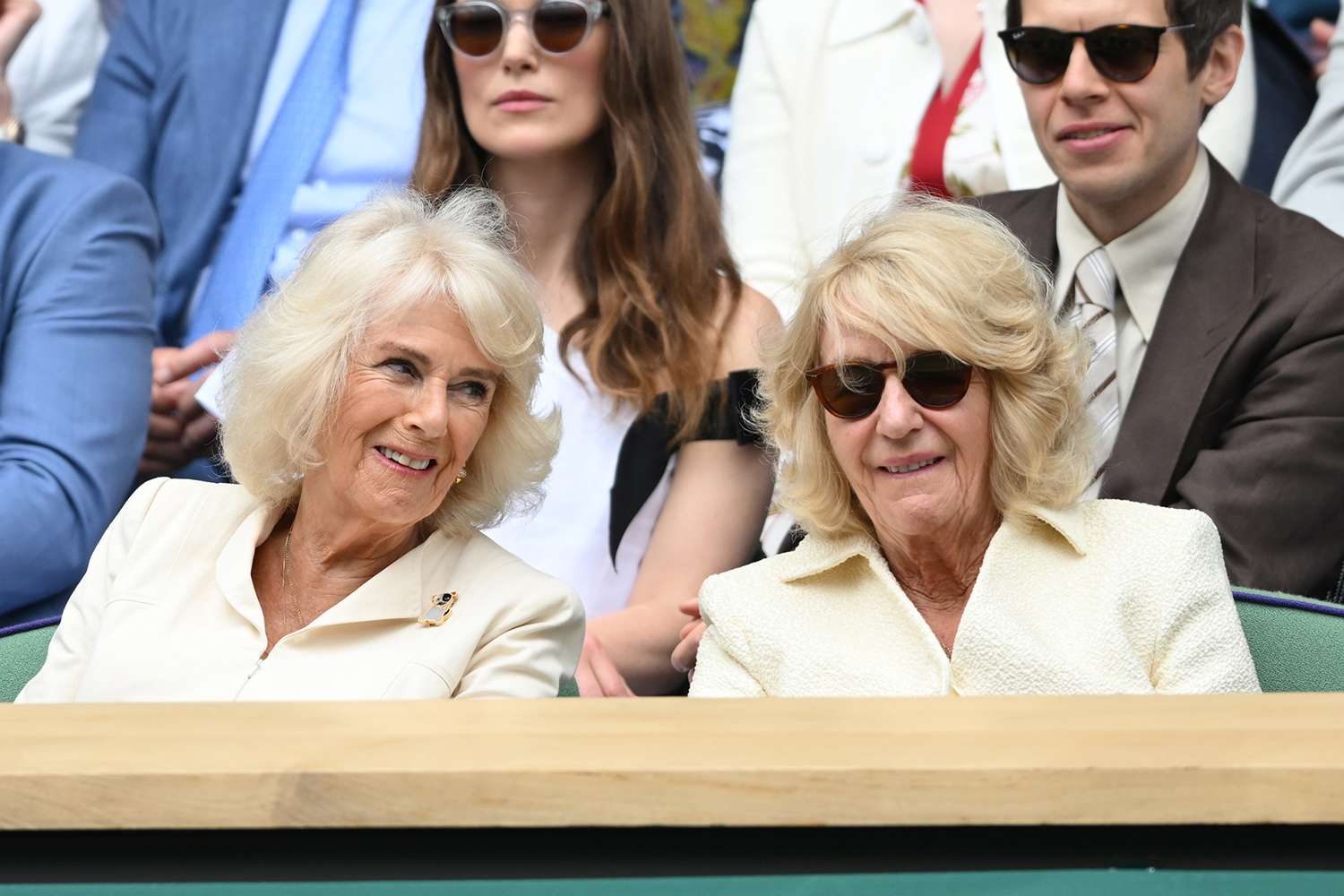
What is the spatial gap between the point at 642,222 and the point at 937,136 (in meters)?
0.67

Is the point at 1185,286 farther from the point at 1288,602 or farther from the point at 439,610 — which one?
the point at 439,610

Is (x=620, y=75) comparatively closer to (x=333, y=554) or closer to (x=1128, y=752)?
(x=333, y=554)

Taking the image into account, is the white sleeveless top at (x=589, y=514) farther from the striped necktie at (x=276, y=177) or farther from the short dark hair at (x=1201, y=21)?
the short dark hair at (x=1201, y=21)

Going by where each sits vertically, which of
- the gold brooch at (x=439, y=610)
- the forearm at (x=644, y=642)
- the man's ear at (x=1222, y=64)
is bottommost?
the forearm at (x=644, y=642)

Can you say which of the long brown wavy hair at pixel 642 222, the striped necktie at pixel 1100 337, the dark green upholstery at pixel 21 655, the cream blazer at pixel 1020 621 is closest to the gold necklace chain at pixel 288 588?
the dark green upholstery at pixel 21 655

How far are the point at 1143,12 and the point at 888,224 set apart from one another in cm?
80

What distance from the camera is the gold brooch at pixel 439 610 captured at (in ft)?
6.59

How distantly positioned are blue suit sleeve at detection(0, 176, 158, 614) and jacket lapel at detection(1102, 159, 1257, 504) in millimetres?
1610

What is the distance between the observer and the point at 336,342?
2064 millimetres

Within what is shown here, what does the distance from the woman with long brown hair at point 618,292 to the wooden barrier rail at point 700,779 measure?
151 cm

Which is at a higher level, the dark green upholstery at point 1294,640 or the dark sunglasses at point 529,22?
the dark sunglasses at point 529,22

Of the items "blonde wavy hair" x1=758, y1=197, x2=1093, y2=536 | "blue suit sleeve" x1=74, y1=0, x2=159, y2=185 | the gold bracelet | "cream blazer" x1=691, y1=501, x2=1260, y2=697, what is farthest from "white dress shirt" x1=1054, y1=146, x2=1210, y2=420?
the gold bracelet

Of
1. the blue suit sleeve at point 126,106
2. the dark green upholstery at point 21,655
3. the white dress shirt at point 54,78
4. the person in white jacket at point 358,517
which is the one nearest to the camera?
A: the person in white jacket at point 358,517

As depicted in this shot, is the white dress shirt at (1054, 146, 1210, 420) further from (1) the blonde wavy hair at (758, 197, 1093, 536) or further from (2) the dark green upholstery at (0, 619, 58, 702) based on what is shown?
(2) the dark green upholstery at (0, 619, 58, 702)
